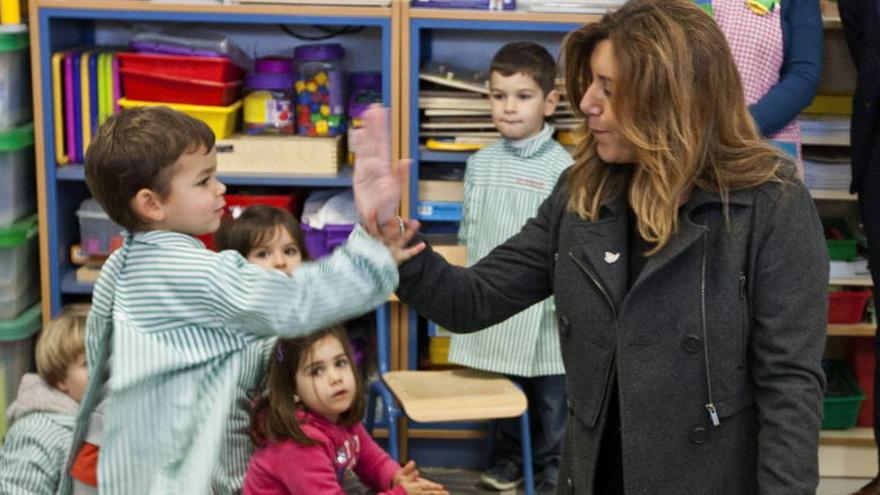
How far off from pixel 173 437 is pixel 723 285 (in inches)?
35.1

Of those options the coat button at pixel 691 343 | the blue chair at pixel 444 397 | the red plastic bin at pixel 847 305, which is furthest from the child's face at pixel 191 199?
the red plastic bin at pixel 847 305

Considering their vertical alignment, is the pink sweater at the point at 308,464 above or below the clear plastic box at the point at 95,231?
below

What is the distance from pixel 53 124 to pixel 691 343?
252 centimetres

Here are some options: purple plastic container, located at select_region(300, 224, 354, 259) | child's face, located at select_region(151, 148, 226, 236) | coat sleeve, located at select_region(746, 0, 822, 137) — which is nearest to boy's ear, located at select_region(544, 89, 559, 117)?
coat sleeve, located at select_region(746, 0, 822, 137)

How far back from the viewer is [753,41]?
3.72 metres

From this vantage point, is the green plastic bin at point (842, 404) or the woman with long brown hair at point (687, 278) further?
the green plastic bin at point (842, 404)

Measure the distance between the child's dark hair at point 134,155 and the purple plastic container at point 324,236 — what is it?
6.21 ft

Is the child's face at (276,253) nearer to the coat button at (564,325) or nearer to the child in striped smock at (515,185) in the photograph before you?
the child in striped smock at (515,185)

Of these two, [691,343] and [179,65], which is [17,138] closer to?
[179,65]

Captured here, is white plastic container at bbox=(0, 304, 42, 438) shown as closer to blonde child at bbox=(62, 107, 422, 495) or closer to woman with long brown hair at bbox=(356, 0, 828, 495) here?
blonde child at bbox=(62, 107, 422, 495)

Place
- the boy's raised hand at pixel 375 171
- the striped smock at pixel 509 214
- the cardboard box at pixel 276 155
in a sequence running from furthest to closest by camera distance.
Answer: the cardboard box at pixel 276 155, the striped smock at pixel 509 214, the boy's raised hand at pixel 375 171

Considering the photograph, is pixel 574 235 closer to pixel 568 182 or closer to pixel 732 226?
pixel 568 182

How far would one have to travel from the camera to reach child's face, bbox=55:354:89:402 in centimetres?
289

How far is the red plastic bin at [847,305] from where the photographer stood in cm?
407
